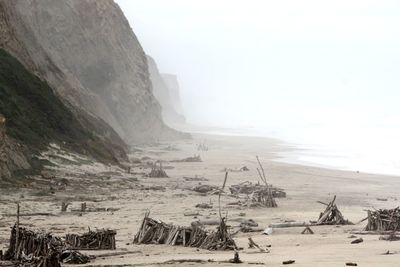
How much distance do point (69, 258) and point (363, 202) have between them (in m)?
16.6

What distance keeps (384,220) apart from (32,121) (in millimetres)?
20165

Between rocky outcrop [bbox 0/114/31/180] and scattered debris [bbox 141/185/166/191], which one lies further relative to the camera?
scattered debris [bbox 141/185/166/191]

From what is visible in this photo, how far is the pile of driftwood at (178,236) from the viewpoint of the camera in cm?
1234

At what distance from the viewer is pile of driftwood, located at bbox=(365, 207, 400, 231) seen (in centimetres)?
1466

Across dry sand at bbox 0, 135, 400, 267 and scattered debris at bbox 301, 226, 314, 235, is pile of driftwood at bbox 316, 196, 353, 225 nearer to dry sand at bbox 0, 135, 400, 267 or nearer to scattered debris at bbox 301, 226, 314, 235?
dry sand at bbox 0, 135, 400, 267

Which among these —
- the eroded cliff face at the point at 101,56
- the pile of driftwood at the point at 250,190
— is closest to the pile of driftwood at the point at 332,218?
the pile of driftwood at the point at 250,190

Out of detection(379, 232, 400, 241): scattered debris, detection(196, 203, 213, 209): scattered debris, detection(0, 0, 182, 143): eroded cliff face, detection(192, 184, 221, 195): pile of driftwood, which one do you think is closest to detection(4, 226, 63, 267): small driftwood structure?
detection(379, 232, 400, 241): scattered debris

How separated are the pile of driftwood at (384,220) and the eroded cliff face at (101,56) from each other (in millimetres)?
39604

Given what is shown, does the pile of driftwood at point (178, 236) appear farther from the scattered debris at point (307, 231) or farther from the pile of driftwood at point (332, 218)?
the pile of driftwood at point (332, 218)

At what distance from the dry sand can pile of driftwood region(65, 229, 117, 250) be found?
1.28 feet

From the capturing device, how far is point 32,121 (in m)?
29.6

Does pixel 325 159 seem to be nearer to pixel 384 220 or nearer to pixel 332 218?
pixel 332 218

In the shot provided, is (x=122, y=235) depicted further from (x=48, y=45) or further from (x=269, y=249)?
(x=48, y=45)

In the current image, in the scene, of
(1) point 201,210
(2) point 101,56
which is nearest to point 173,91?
(2) point 101,56
